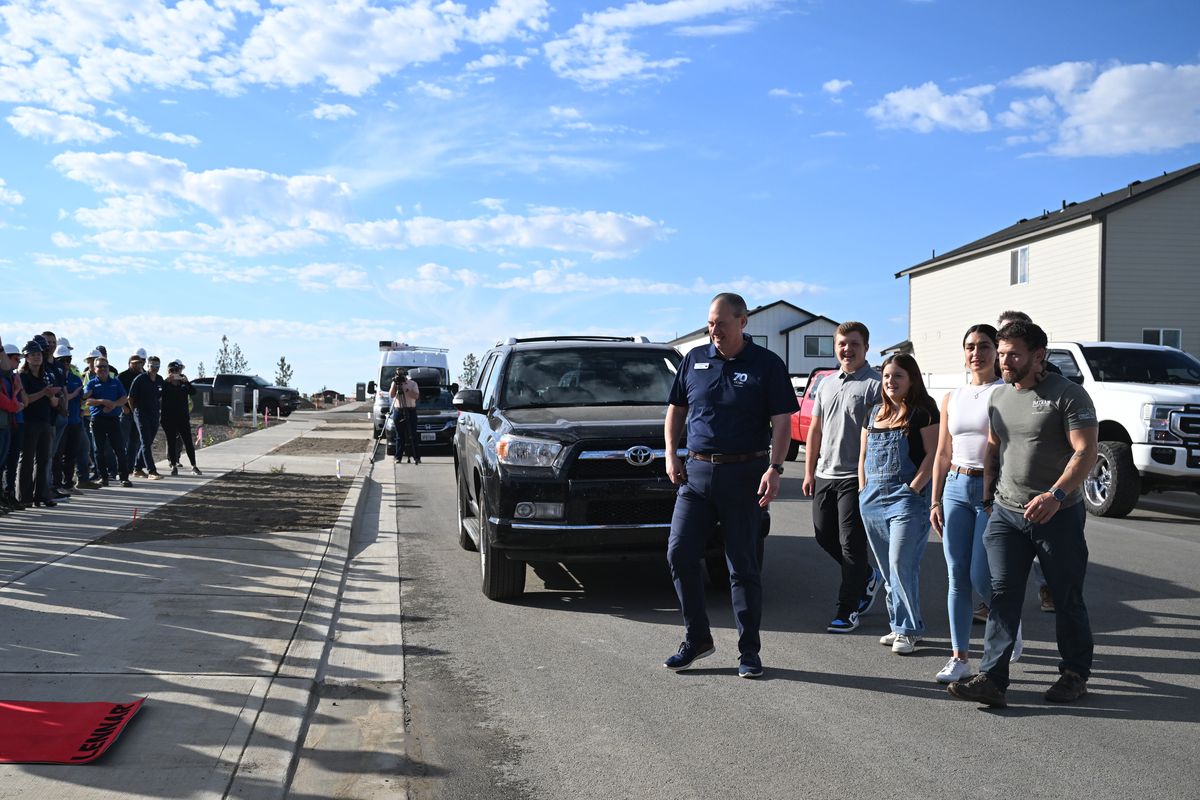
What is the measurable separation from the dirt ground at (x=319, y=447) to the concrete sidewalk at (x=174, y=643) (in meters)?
12.2

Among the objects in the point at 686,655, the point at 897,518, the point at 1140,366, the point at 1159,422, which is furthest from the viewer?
the point at 1140,366

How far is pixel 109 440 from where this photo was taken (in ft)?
49.7

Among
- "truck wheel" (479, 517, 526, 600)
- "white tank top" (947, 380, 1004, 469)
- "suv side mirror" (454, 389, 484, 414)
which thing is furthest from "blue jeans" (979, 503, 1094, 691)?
"suv side mirror" (454, 389, 484, 414)

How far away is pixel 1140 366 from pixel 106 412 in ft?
46.3

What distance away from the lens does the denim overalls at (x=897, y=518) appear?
626 cm

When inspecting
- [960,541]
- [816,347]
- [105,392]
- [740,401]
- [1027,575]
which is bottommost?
[1027,575]

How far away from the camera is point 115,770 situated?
4156 mm

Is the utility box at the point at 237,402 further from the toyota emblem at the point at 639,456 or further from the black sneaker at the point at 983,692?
the black sneaker at the point at 983,692

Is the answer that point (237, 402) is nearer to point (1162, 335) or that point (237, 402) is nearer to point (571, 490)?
point (1162, 335)

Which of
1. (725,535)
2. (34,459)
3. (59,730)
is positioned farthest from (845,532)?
(34,459)

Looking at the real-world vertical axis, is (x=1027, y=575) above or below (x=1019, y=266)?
below

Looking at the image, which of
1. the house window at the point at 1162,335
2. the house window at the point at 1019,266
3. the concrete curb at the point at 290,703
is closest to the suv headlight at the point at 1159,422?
the concrete curb at the point at 290,703

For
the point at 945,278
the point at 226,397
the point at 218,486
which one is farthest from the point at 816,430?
the point at 226,397

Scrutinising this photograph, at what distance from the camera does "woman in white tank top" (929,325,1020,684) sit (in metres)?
5.71
